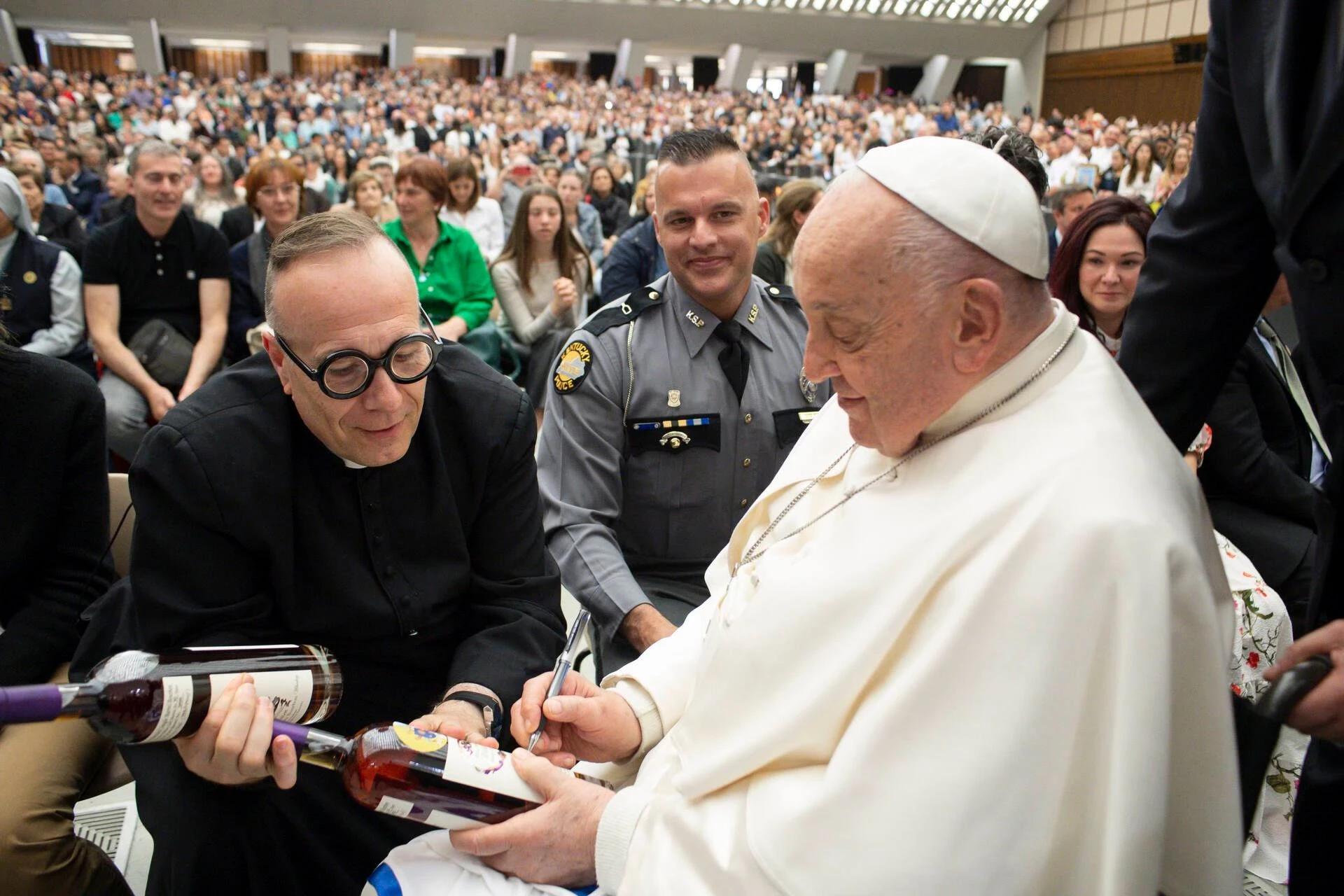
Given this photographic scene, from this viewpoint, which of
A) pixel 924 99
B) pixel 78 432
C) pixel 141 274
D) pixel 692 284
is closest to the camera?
pixel 78 432

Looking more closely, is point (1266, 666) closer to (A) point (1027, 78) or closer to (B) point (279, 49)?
(B) point (279, 49)

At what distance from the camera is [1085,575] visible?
45.7 inches

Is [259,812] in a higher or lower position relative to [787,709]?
lower

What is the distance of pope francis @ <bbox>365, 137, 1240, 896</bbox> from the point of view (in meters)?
1.15

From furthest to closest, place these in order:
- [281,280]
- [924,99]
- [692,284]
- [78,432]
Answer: [924,99] < [692,284] < [78,432] < [281,280]

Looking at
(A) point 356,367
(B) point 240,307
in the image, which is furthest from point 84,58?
(A) point 356,367

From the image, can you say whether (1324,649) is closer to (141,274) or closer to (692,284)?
(692,284)

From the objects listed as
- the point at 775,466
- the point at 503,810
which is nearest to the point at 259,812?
the point at 503,810

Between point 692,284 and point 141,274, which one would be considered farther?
point 141,274

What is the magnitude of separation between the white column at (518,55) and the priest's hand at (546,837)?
3347 cm

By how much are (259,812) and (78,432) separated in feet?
3.06

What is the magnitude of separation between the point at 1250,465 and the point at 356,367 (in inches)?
98.0

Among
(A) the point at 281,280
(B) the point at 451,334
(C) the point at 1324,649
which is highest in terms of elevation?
(A) the point at 281,280

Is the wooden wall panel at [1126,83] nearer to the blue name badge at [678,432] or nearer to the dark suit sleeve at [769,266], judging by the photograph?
the dark suit sleeve at [769,266]
